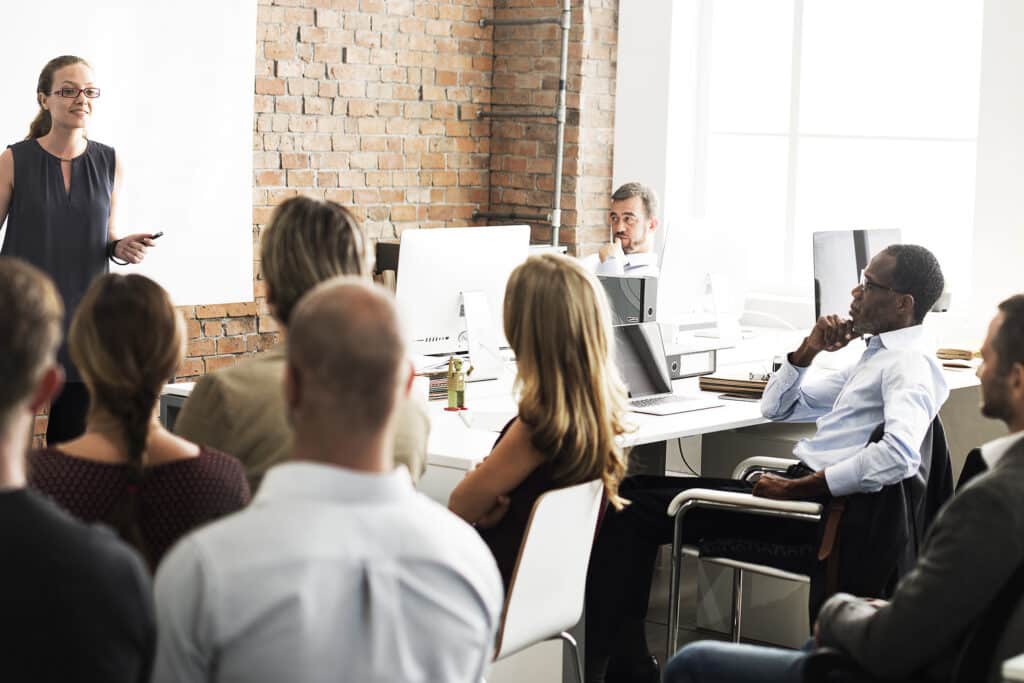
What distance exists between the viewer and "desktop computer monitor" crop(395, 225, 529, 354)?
3920mm

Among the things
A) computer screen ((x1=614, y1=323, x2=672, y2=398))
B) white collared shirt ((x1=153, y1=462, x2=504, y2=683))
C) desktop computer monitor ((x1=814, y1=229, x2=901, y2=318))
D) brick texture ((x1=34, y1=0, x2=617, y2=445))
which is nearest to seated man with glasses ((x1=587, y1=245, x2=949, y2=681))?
computer screen ((x1=614, y1=323, x2=672, y2=398))

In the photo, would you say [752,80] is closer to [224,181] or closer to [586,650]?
[224,181]

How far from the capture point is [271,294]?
7.71 ft

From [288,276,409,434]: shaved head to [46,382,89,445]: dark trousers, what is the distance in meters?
2.71

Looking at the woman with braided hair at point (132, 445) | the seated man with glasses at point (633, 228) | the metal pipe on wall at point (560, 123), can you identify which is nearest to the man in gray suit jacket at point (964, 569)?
the woman with braided hair at point (132, 445)

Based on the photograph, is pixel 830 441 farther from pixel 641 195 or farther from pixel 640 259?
pixel 641 195

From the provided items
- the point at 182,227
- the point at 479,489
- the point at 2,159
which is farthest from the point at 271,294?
the point at 182,227

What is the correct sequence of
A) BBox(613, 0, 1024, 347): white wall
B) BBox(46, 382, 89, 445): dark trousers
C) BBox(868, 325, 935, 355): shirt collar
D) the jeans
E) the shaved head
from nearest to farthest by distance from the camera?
the shaved head < the jeans < BBox(868, 325, 935, 355): shirt collar < BBox(46, 382, 89, 445): dark trousers < BBox(613, 0, 1024, 347): white wall

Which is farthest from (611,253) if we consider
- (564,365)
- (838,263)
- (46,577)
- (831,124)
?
(46,577)

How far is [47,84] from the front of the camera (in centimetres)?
410

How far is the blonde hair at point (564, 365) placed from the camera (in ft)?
8.66

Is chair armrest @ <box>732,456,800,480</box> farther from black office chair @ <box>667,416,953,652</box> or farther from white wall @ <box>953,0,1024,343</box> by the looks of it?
white wall @ <box>953,0,1024,343</box>

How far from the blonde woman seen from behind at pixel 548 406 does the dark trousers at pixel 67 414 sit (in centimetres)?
174

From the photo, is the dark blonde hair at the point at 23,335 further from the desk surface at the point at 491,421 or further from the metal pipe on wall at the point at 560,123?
the metal pipe on wall at the point at 560,123
